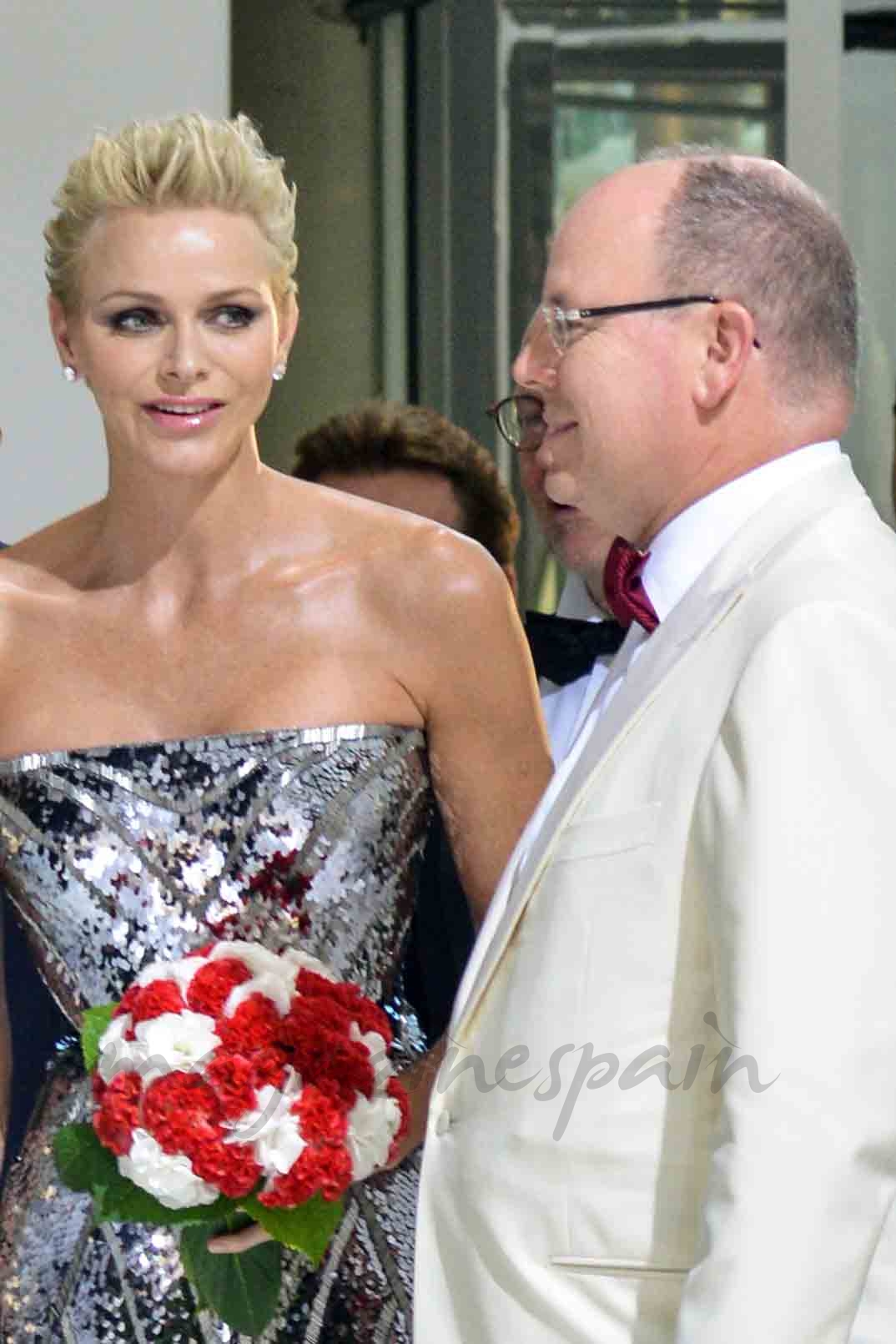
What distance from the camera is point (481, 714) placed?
2.64 metres

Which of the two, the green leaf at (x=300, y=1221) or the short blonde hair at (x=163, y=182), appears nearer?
the green leaf at (x=300, y=1221)

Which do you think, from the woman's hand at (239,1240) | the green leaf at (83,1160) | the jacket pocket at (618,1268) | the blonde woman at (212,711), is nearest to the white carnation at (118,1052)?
the green leaf at (83,1160)

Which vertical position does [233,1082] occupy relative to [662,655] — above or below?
below

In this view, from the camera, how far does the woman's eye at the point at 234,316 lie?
260cm

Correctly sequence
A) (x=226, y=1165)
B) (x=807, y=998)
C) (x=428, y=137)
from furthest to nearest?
(x=428, y=137)
(x=226, y=1165)
(x=807, y=998)

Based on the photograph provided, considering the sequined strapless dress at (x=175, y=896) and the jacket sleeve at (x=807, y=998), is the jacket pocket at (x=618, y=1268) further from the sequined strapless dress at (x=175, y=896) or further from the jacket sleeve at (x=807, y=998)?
the sequined strapless dress at (x=175, y=896)

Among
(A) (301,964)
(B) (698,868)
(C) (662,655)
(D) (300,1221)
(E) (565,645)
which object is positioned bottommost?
(D) (300,1221)

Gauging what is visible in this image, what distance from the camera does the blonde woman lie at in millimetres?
2559

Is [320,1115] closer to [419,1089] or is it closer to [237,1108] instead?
[237,1108]

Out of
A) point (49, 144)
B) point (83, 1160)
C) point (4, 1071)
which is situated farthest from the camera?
point (49, 144)

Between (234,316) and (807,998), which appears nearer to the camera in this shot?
(807,998)

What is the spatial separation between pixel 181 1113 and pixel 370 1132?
8.4 inches

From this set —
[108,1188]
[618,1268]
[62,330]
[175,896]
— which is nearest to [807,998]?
[618,1268]

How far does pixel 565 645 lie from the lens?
126 inches
